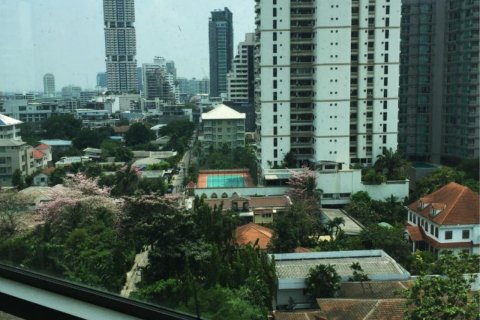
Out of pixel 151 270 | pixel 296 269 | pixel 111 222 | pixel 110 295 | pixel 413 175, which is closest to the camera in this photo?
pixel 110 295

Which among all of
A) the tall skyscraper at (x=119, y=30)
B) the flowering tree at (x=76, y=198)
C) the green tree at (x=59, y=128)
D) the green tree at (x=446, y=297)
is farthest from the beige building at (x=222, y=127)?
the green tree at (x=446, y=297)

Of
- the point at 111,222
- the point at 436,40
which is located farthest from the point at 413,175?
the point at 111,222

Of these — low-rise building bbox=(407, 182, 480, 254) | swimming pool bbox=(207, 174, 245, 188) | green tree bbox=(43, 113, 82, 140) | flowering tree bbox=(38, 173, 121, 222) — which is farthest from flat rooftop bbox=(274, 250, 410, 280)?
green tree bbox=(43, 113, 82, 140)

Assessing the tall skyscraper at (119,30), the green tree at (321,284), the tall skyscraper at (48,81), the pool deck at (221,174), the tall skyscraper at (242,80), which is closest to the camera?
the tall skyscraper at (48,81)

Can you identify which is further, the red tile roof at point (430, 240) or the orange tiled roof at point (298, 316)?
the red tile roof at point (430, 240)

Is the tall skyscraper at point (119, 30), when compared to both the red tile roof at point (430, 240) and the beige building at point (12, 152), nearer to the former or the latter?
the beige building at point (12, 152)

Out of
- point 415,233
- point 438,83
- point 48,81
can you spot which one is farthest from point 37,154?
point 438,83

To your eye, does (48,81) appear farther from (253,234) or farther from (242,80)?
(242,80)

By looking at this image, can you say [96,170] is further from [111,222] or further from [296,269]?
[296,269]
